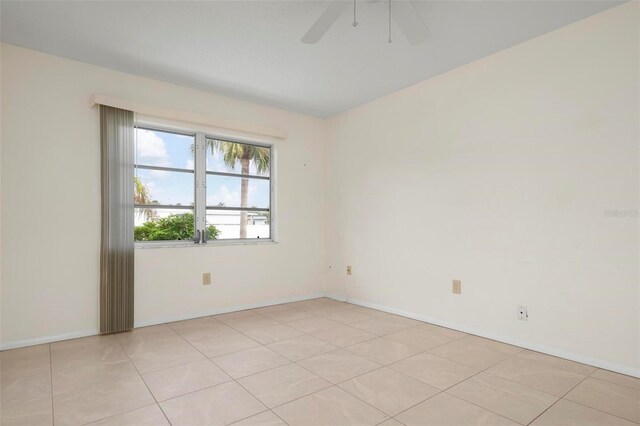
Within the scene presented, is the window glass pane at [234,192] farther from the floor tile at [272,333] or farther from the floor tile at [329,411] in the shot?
the floor tile at [329,411]

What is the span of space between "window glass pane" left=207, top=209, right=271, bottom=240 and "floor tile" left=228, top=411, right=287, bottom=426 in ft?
8.13

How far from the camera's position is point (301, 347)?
2.81 m

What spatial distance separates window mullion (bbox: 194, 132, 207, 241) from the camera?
382 cm

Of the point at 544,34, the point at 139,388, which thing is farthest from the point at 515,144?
the point at 139,388

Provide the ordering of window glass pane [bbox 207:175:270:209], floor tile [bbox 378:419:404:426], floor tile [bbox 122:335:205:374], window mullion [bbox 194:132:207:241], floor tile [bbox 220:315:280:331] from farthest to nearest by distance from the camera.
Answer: window glass pane [bbox 207:175:270:209] < window mullion [bbox 194:132:207:241] < floor tile [bbox 220:315:280:331] < floor tile [bbox 122:335:205:374] < floor tile [bbox 378:419:404:426]

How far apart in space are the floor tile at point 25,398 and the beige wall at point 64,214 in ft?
2.35

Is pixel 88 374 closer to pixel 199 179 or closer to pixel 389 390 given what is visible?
pixel 389 390

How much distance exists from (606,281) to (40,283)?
4359 mm

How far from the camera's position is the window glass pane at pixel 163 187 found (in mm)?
3498

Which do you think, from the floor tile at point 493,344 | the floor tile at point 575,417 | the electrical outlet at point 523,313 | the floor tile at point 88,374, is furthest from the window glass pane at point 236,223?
the floor tile at point 575,417

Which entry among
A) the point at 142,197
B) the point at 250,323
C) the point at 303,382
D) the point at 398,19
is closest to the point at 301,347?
the point at 303,382

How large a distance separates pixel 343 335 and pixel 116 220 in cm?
234

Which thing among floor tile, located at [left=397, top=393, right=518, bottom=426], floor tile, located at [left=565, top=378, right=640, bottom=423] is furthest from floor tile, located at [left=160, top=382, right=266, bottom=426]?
floor tile, located at [left=565, top=378, right=640, bottom=423]

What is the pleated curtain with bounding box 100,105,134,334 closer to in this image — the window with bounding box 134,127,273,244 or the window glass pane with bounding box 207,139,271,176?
the window with bounding box 134,127,273,244
